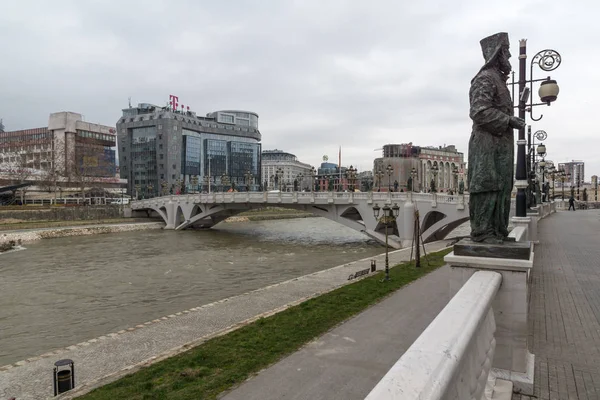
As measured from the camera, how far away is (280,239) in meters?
43.9

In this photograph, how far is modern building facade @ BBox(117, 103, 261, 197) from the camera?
114375 millimetres

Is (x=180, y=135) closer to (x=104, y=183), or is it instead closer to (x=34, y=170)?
(x=104, y=183)

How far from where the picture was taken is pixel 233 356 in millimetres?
7762

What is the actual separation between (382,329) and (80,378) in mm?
6644

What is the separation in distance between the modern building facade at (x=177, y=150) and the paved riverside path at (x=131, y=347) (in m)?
95.2

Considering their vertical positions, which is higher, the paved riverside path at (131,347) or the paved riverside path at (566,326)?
the paved riverside path at (566,326)

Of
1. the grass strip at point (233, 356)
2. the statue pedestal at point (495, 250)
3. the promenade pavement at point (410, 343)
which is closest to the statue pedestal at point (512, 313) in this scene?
the statue pedestal at point (495, 250)

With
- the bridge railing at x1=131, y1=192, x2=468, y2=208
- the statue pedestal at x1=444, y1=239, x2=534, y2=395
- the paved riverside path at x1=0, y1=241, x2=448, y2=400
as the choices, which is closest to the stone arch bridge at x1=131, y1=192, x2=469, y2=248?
the bridge railing at x1=131, y1=192, x2=468, y2=208

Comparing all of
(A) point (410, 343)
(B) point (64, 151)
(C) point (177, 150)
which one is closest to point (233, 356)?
(A) point (410, 343)

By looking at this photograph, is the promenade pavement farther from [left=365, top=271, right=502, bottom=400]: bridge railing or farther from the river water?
the river water

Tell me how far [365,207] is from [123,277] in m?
22.0

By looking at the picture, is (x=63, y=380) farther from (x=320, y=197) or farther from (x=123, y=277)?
(x=320, y=197)

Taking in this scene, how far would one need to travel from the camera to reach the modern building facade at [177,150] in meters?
114

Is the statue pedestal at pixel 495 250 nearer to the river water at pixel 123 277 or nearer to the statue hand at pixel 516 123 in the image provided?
the statue hand at pixel 516 123
